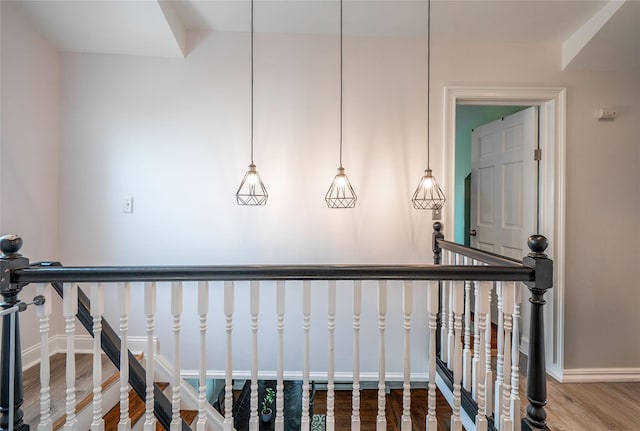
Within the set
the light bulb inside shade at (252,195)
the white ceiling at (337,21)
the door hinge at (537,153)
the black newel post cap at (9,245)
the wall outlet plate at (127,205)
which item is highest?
the white ceiling at (337,21)

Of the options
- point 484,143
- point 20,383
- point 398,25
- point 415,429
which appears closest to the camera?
point 20,383

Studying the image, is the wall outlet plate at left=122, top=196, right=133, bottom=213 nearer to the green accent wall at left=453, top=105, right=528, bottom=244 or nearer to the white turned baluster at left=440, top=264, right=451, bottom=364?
the white turned baluster at left=440, top=264, right=451, bottom=364

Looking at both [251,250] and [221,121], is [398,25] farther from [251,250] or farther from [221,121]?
[251,250]

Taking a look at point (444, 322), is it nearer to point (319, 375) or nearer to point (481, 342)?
point (481, 342)

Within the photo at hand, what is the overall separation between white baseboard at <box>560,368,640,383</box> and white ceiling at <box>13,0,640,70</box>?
7.18 feet

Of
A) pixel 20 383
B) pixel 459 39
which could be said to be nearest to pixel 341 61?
pixel 459 39

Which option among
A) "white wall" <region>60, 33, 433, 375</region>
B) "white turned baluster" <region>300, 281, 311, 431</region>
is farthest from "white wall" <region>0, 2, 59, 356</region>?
"white turned baluster" <region>300, 281, 311, 431</region>

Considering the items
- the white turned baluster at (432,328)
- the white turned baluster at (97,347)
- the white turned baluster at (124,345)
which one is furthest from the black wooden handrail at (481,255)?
the white turned baluster at (97,347)

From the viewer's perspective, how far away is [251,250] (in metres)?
2.16

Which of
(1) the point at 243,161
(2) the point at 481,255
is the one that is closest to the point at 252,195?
(1) the point at 243,161

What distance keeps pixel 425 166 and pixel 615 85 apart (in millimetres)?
1507

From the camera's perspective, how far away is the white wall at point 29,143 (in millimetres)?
1790

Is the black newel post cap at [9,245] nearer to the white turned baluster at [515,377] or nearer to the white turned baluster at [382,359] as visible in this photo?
the white turned baluster at [382,359]

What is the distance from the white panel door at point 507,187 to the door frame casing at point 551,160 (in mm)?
98
